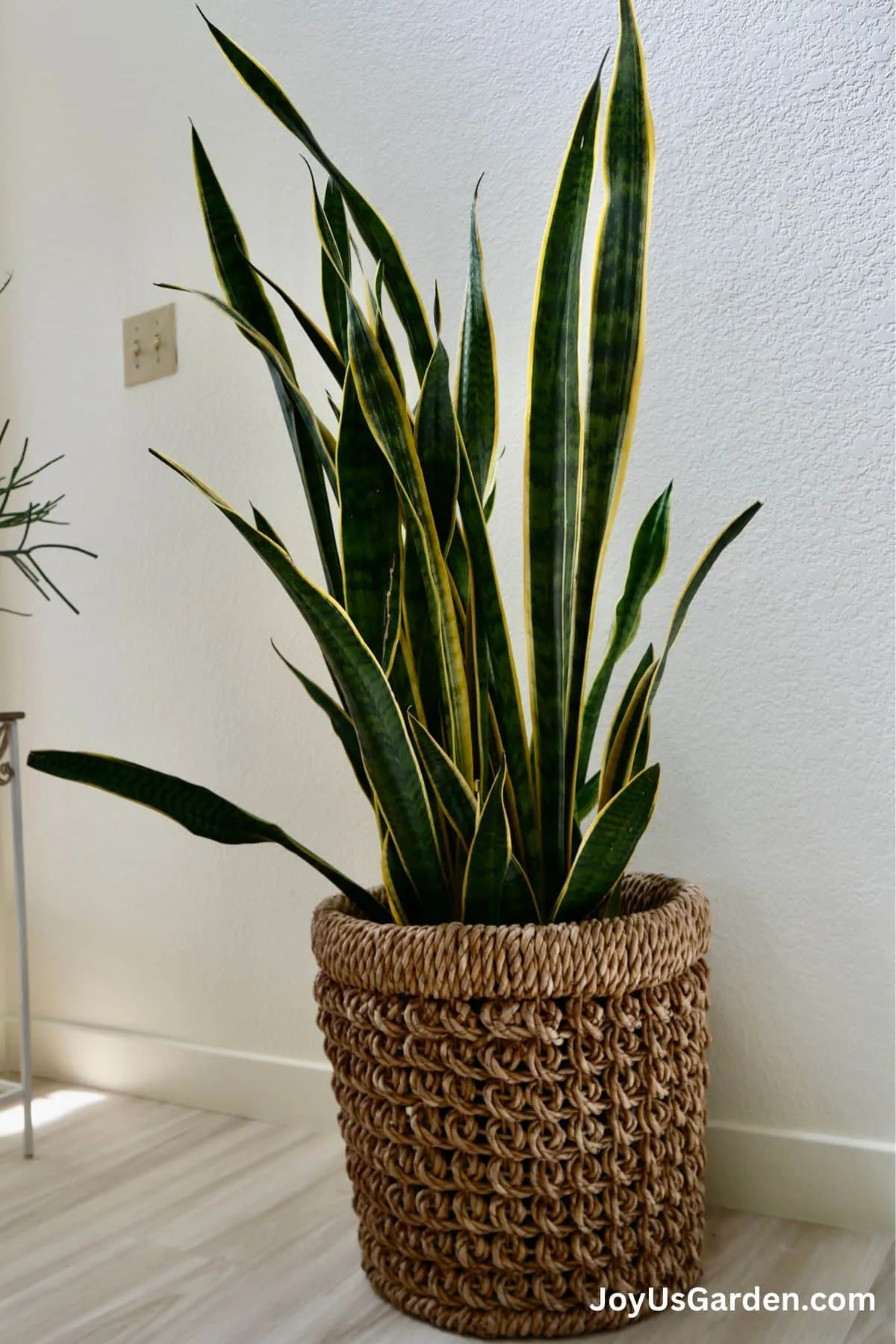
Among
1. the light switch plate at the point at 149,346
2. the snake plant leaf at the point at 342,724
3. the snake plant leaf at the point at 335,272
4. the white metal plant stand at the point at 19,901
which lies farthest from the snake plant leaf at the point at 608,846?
the light switch plate at the point at 149,346

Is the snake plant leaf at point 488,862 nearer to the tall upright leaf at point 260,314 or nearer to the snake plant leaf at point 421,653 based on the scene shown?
the snake plant leaf at point 421,653

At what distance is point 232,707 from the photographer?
1582 millimetres

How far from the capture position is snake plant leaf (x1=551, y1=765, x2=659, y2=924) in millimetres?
907

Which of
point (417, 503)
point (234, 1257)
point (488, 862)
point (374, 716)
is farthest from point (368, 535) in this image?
point (234, 1257)

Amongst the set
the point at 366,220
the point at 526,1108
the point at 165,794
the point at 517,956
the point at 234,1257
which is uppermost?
the point at 366,220

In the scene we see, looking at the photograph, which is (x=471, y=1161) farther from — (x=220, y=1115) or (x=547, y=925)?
(x=220, y=1115)

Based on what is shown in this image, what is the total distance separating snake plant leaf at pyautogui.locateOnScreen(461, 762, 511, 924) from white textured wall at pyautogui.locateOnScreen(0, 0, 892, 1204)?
1.15 ft

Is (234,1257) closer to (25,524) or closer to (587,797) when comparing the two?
Answer: (587,797)

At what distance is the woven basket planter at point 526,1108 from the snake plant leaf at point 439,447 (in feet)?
1.12

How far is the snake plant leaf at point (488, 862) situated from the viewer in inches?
34.4

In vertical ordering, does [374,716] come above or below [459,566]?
below

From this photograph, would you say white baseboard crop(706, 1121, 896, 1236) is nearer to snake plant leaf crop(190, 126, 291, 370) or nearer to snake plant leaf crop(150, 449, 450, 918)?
snake plant leaf crop(150, 449, 450, 918)

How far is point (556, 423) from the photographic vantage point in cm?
94

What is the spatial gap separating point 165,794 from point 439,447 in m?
0.37
